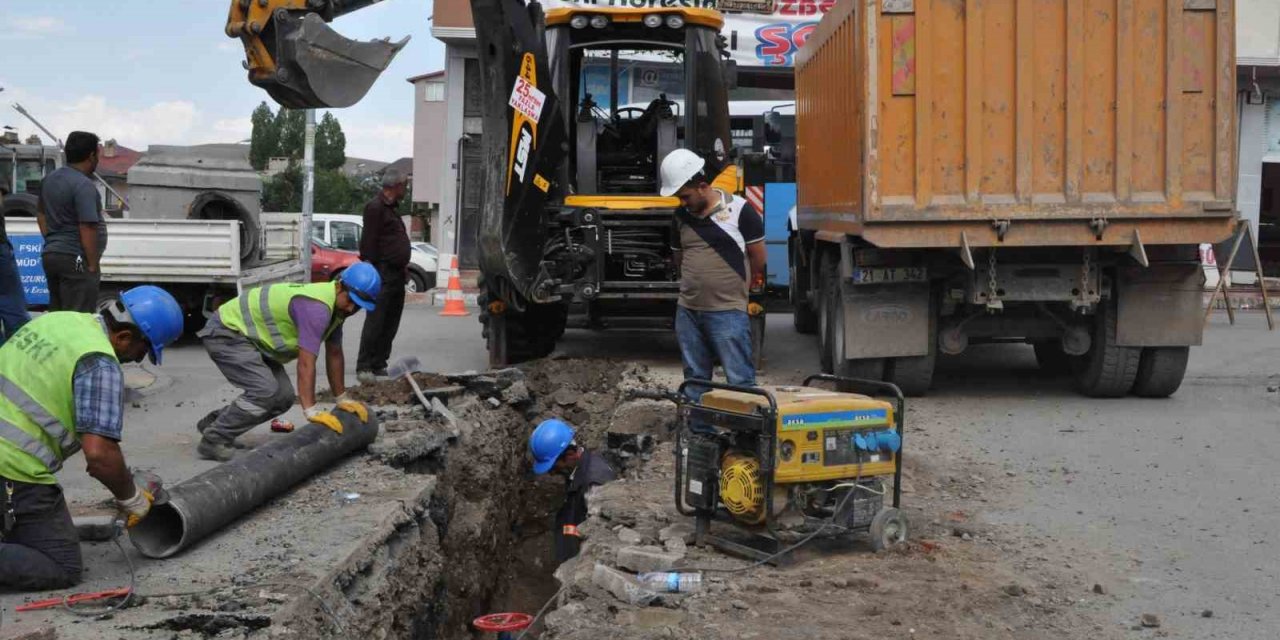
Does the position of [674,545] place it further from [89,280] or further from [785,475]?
[89,280]

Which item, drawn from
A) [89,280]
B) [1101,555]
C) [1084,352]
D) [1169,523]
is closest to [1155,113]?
[1084,352]

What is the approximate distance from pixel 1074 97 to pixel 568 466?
469 centimetres

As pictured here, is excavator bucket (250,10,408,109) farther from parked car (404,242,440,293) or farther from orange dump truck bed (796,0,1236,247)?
parked car (404,242,440,293)

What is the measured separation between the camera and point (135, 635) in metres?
4.52

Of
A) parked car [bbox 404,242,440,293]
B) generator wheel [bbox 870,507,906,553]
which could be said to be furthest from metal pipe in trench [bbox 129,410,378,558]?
parked car [bbox 404,242,440,293]

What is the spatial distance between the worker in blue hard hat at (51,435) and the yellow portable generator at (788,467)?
2.35 meters

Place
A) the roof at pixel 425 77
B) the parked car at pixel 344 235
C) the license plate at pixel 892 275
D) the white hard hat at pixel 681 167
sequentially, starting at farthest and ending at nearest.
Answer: the roof at pixel 425 77 < the parked car at pixel 344 235 < the license plate at pixel 892 275 < the white hard hat at pixel 681 167

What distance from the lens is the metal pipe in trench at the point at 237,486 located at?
5551 millimetres

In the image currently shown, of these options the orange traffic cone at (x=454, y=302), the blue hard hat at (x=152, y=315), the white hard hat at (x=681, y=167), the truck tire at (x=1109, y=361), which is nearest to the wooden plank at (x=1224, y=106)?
the truck tire at (x=1109, y=361)

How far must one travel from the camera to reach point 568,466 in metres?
7.80

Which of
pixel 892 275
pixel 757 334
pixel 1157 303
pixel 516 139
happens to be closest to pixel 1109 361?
pixel 1157 303

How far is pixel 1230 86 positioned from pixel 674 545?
20.1ft

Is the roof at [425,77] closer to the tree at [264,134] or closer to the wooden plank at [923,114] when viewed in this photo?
the tree at [264,134]

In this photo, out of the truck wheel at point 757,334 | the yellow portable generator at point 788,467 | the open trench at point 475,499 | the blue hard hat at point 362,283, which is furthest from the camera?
the truck wheel at point 757,334
